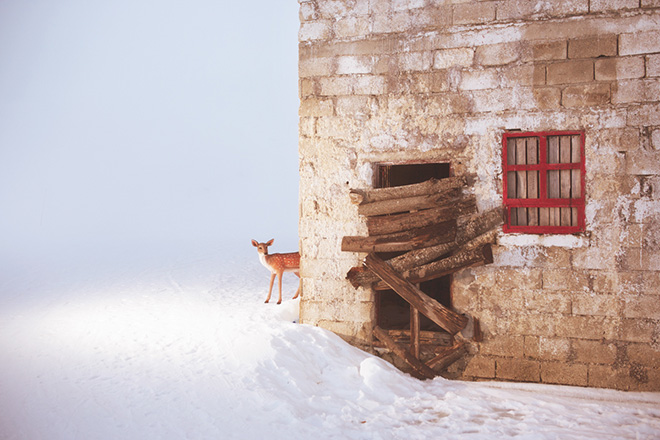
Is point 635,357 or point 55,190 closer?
point 635,357

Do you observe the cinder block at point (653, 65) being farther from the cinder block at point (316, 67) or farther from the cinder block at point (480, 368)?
the cinder block at point (480, 368)

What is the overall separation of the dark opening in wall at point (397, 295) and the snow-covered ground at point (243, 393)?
58.6 inches

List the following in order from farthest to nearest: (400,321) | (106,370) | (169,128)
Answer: (169,128) < (400,321) < (106,370)

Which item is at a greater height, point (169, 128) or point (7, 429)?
point (169, 128)

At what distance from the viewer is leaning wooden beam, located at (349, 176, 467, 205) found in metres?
5.41

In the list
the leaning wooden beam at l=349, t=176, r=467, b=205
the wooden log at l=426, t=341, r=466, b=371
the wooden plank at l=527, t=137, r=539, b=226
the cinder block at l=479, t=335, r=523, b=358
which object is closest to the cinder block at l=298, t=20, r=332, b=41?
the leaning wooden beam at l=349, t=176, r=467, b=205

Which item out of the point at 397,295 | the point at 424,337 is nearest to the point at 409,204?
the point at 424,337

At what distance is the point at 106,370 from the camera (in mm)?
4973

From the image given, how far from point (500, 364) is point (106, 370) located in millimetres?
4481

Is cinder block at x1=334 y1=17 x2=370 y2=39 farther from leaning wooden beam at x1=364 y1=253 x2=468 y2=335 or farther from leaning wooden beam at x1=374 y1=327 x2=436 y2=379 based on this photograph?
leaning wooden beam at x1=374 y1=327 x2=436 y2=379

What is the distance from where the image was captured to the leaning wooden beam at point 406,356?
5520 millimetres

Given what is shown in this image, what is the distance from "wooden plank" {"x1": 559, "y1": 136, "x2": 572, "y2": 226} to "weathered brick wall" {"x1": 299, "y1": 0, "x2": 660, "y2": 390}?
0.60ft

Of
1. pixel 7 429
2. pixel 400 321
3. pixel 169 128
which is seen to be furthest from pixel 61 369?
pixel 169 128

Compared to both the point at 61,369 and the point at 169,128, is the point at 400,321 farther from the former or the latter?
the point at 169,128
